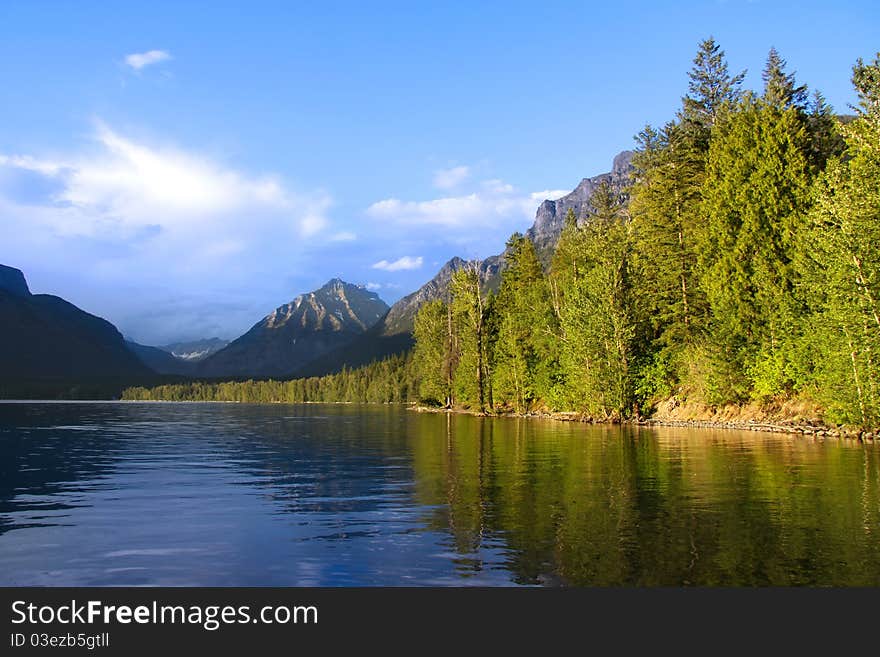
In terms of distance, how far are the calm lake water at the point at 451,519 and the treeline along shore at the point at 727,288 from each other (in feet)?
44.2

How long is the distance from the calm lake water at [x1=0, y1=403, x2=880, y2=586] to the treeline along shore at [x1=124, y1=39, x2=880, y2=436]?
13.5 meters

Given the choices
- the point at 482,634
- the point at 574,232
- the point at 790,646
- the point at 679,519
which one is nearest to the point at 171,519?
the point at 482,634

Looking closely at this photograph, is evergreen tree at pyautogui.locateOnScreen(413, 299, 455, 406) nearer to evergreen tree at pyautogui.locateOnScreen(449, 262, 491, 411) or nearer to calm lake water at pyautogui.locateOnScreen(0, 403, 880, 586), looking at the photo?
evergreen tree at pyautogui.locateOnScreen(449, 262, 491, 411)

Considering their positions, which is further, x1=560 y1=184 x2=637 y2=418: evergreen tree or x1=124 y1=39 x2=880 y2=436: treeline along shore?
x1=560 y1=184 x2=637 y2=418: evergreen tree

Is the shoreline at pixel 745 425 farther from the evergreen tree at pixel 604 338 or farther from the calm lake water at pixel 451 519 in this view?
the calm lake water at pixel 451 519

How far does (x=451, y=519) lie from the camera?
17.1 meters

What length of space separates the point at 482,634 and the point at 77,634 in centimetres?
606

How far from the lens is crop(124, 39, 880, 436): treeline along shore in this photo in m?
41.5

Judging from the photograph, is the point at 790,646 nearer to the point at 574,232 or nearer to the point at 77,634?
the point at 77,634

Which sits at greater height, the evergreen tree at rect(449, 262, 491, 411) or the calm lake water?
the evergreen tree at rect(449, 262, 491, 411)

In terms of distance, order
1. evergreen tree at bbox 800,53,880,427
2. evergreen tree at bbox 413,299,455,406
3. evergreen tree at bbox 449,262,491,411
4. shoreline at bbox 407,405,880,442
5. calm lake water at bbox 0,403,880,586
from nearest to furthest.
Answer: calm lake water at bbox 0,403,880,586
evergreen tree at bbox 800,53,880,427
shoreline at bbox 407,405,880,442
evergreen tree at bbox 449,262,491,411
evergreen tree at bbox 413,299,455,406

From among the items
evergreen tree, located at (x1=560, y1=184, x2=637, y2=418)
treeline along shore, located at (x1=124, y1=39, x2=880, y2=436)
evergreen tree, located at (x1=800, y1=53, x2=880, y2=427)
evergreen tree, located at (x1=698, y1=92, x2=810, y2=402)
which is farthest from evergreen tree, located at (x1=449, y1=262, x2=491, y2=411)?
evergreen tree, located at (x1=800, y1=53, x2=880, y2=427)

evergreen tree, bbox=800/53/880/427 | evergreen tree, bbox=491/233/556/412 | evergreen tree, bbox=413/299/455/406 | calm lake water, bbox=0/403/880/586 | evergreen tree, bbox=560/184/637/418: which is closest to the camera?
calm lake water, bbox=0/403/880/586

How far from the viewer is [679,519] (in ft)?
53.7
